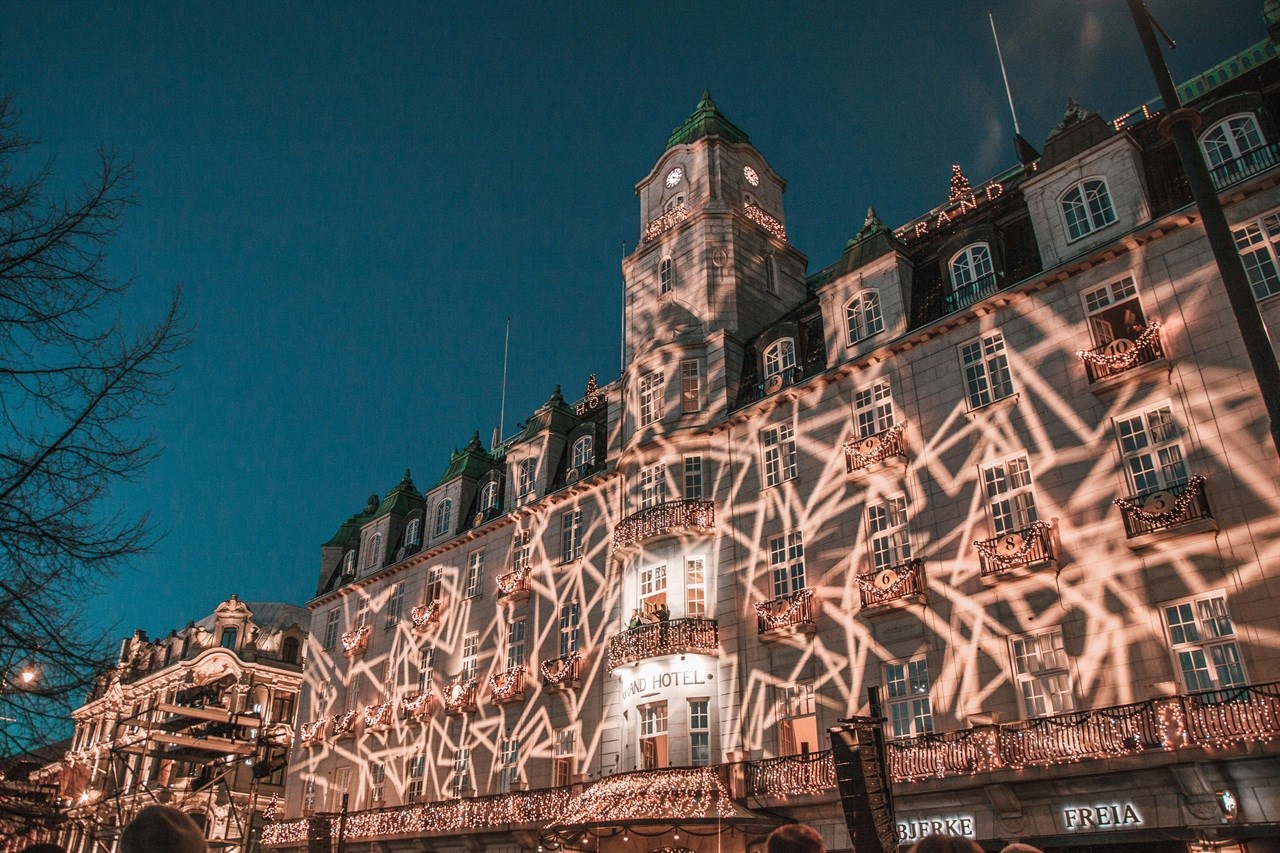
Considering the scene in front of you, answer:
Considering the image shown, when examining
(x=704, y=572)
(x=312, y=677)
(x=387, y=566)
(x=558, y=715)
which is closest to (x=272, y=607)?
(x=312, y=677)

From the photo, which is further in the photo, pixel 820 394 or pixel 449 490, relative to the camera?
pixel 449 490

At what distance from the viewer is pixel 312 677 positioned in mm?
53188

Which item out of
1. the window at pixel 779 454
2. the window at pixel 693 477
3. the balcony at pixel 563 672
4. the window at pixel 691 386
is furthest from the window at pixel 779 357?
the balcony at pixel 563 672

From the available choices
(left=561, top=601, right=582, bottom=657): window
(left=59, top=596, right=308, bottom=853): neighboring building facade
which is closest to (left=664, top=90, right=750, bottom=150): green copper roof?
(left=561, top=601, right=582, bottom=657): window

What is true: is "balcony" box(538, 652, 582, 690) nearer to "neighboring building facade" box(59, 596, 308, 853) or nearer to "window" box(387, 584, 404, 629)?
"window" box(387, 584, 404, 629)

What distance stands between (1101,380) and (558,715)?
74.7 feet

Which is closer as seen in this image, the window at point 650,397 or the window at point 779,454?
the window at point 779,454

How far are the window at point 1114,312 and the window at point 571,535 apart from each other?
839 inches

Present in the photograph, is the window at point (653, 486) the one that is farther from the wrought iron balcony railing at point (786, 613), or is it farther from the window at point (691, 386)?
the wrought iron balcony railing at point (786, 613)

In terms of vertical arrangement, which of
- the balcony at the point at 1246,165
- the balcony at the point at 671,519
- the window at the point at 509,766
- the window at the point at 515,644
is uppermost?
the balcony at the point at 1246,165

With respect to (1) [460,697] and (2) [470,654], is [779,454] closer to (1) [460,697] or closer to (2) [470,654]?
(2) [470,654]

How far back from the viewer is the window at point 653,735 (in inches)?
1252

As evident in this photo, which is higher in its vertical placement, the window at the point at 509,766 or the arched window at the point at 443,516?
the arched window at the point at 443,516

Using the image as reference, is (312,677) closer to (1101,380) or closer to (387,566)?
(387,566)
